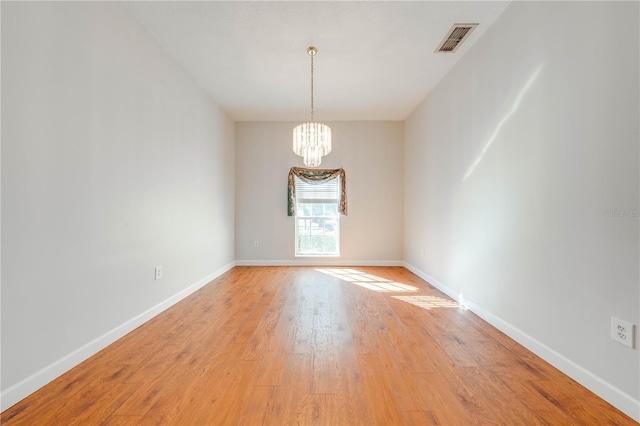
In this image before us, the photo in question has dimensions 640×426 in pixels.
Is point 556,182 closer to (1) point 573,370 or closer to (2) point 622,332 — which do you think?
(2) point 622,332

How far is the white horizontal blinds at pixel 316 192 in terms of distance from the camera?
5574 mm

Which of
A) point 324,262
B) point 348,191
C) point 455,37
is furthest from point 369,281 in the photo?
point 455,37

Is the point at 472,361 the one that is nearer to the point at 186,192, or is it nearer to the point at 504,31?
the point at 504,31

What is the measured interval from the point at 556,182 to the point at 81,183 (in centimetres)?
305

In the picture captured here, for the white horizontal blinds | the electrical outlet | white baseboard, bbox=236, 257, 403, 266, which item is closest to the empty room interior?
the electrical outlet

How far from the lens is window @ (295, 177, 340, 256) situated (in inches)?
220

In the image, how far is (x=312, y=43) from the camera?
2900 millimetres

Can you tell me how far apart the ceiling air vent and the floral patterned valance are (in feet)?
9.06

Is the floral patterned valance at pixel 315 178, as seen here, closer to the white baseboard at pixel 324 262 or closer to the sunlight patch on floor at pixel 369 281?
the white baseboard at pixel 324 262

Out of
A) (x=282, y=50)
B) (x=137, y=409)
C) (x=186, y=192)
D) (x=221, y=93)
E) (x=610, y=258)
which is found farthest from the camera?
(x=221, y=93)

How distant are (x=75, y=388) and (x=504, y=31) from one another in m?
3.86

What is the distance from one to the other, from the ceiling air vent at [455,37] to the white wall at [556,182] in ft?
A: 0.57

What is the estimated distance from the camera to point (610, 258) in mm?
1530

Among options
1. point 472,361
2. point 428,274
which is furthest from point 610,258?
point 428,274
